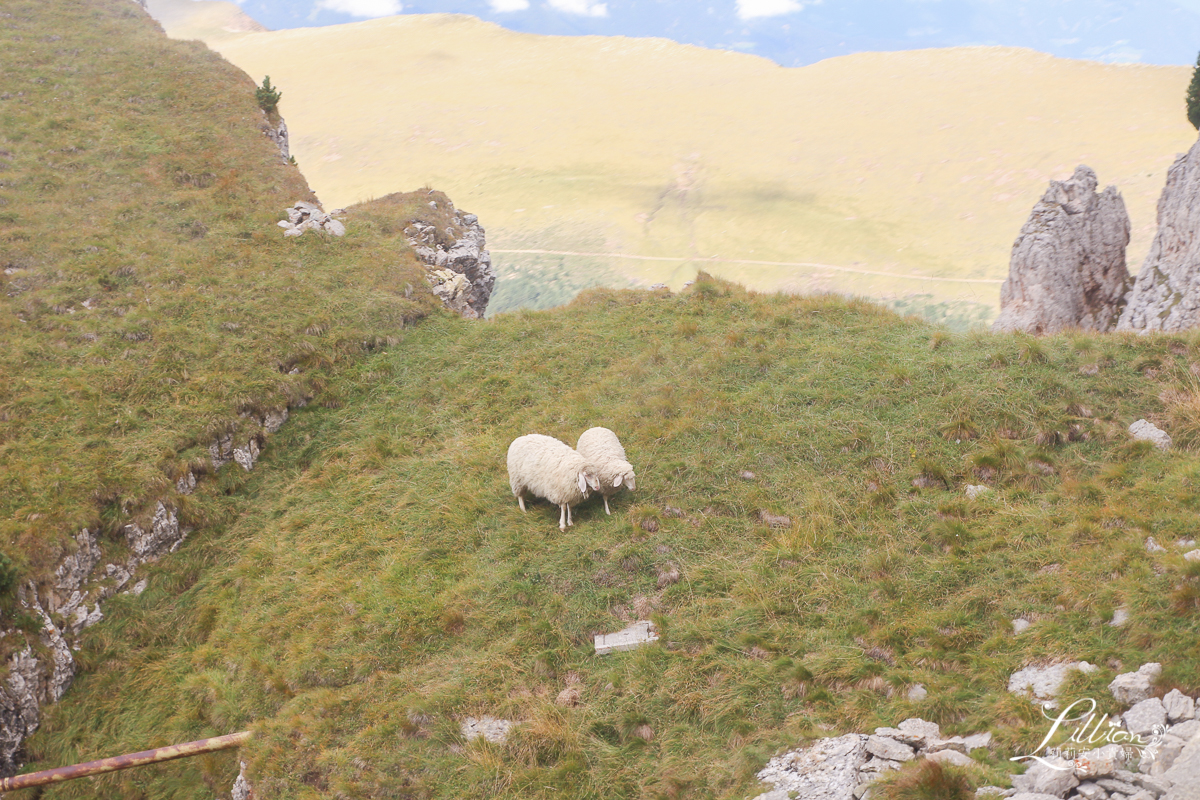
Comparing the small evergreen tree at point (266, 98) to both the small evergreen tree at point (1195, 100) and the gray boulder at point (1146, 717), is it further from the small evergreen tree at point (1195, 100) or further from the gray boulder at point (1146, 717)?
the small evergreen tree at point (1195, 100)

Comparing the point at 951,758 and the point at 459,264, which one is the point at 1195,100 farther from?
the point at 951,758

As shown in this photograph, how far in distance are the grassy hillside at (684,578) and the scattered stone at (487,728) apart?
0.40 ft

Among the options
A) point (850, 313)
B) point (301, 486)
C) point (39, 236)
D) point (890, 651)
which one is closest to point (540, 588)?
point (890, 651)

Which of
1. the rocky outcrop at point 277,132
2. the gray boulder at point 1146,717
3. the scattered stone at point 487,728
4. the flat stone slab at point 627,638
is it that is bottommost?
the scattered stone at point 487,728

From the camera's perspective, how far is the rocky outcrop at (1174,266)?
1572 cm

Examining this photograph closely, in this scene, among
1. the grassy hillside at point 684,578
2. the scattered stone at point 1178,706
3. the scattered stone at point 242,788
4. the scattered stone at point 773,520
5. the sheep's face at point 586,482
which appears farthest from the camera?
the sheep's face at point 586,482

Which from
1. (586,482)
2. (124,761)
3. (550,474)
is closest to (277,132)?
(550,474)

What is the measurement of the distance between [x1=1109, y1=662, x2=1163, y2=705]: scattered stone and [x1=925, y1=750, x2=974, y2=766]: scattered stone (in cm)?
147

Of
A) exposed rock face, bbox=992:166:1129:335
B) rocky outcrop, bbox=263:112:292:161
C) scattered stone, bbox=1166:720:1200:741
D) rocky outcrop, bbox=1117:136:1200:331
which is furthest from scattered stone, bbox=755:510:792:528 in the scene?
rocky outcrop, bbox=263:112:292:161

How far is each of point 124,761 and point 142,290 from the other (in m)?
12.5

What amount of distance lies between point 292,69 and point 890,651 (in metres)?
102

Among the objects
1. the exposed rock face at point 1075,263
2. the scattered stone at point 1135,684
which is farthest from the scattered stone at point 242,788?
the exposed rock face at point 1075,263

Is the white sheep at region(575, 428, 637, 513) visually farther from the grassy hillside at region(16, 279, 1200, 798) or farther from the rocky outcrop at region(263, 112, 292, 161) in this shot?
the rocky outcrop at region(263, 112, 292, 161)

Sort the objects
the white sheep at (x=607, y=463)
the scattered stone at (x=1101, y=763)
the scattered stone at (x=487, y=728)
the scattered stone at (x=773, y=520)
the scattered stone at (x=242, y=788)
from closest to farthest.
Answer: the scattered stone at (x=1101, y=763) → the scattered stone at (x=487, y=728) → the scattered stone at (x=242, y=788) → the scattered stone at (x=773, y=520) → the white sheep at (x=607, y=463)
